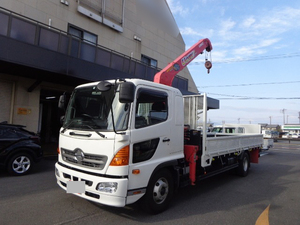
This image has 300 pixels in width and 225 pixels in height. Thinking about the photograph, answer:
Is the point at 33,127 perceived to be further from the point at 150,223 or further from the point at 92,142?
the point at 150,223

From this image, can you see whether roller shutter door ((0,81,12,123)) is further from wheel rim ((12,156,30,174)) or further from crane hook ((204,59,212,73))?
crane hook ((204,59,212,73))

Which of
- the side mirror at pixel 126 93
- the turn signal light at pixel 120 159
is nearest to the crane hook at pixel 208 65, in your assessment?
the side mirror at pixel 126 93

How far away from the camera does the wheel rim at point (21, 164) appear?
6.61 metres

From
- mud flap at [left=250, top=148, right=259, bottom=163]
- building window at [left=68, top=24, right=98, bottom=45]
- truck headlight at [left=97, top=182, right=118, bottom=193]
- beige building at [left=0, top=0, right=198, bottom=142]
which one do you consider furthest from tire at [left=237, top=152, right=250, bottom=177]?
building window at [left=68, top=24, right=98, bottom=45]

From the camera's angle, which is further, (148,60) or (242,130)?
(148,60)

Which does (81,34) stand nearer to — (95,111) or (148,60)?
(148,60)

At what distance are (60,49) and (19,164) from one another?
17.2 feet

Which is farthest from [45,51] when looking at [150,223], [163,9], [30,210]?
[163,9]

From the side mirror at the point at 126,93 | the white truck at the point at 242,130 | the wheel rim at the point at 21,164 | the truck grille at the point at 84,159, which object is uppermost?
the side mirror at the point at 126,93

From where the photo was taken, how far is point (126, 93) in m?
3.47

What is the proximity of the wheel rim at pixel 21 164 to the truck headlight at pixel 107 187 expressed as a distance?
4.43 metres

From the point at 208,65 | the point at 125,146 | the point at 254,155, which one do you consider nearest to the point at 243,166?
the point at 254,155

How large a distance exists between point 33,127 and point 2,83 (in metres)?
2.43

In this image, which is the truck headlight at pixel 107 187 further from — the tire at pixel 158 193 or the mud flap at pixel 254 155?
the mud flap at pixel 254 155
